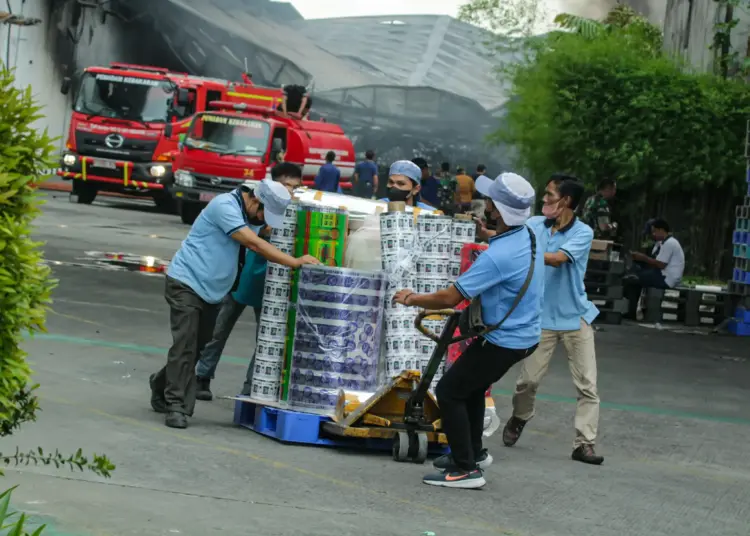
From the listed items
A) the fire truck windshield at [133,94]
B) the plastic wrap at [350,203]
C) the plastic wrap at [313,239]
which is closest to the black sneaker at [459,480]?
the plastic wrap at [313,239]

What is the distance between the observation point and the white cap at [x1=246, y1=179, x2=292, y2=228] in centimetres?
928

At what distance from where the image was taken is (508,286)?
825cm

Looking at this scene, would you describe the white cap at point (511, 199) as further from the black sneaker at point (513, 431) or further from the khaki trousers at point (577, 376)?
the black sneaker at point (513, 431)

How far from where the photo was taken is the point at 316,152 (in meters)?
31.6

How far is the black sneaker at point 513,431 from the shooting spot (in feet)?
33.1

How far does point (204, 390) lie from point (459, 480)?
10.1 ft

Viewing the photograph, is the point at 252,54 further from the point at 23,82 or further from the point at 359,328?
the point at 359,328

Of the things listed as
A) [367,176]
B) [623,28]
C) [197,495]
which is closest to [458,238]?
[197,495]

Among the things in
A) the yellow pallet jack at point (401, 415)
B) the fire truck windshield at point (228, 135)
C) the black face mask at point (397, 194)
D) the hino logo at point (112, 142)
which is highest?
the fire truck windshield at point (228, 135)

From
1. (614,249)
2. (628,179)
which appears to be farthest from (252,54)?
(614,249)

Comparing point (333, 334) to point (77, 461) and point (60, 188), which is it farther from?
point (60, 188)

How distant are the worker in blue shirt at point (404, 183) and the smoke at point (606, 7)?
45664mm

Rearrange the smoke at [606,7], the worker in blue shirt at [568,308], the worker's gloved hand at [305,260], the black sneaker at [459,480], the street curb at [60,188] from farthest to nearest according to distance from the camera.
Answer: the smoke at [606,7] < the street curb at [60,188] < the worker in blue shirt at [568,308] < the worker's gloved hand at [305,260] < the black sneaker at [459,480]

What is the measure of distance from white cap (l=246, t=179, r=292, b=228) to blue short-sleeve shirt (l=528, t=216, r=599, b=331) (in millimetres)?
1712
